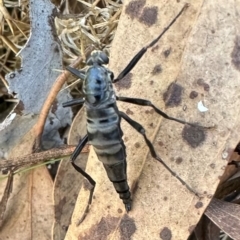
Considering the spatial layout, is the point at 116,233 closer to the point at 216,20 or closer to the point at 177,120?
the point at 177,120

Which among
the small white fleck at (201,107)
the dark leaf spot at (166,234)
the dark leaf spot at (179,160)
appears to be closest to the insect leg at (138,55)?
the small white fleck at (201,107)

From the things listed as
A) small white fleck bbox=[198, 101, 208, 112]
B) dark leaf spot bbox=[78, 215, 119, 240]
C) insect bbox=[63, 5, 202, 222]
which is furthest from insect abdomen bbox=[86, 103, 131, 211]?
small white fleck bbox=[198, 101, 208, 112]

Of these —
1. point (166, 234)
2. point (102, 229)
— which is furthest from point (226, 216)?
point (102, 229)

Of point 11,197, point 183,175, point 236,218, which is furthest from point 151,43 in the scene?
point 11,197

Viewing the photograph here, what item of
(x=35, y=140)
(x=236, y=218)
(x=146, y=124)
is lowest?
(x=35, y=140)

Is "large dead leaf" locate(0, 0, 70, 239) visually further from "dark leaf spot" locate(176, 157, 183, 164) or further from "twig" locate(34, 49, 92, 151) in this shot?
"dark leaf spot" locate(176, 157, 183, 164)

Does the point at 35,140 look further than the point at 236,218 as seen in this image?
Yes

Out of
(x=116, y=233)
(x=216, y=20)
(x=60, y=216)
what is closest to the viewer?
(x=216, y=20)
